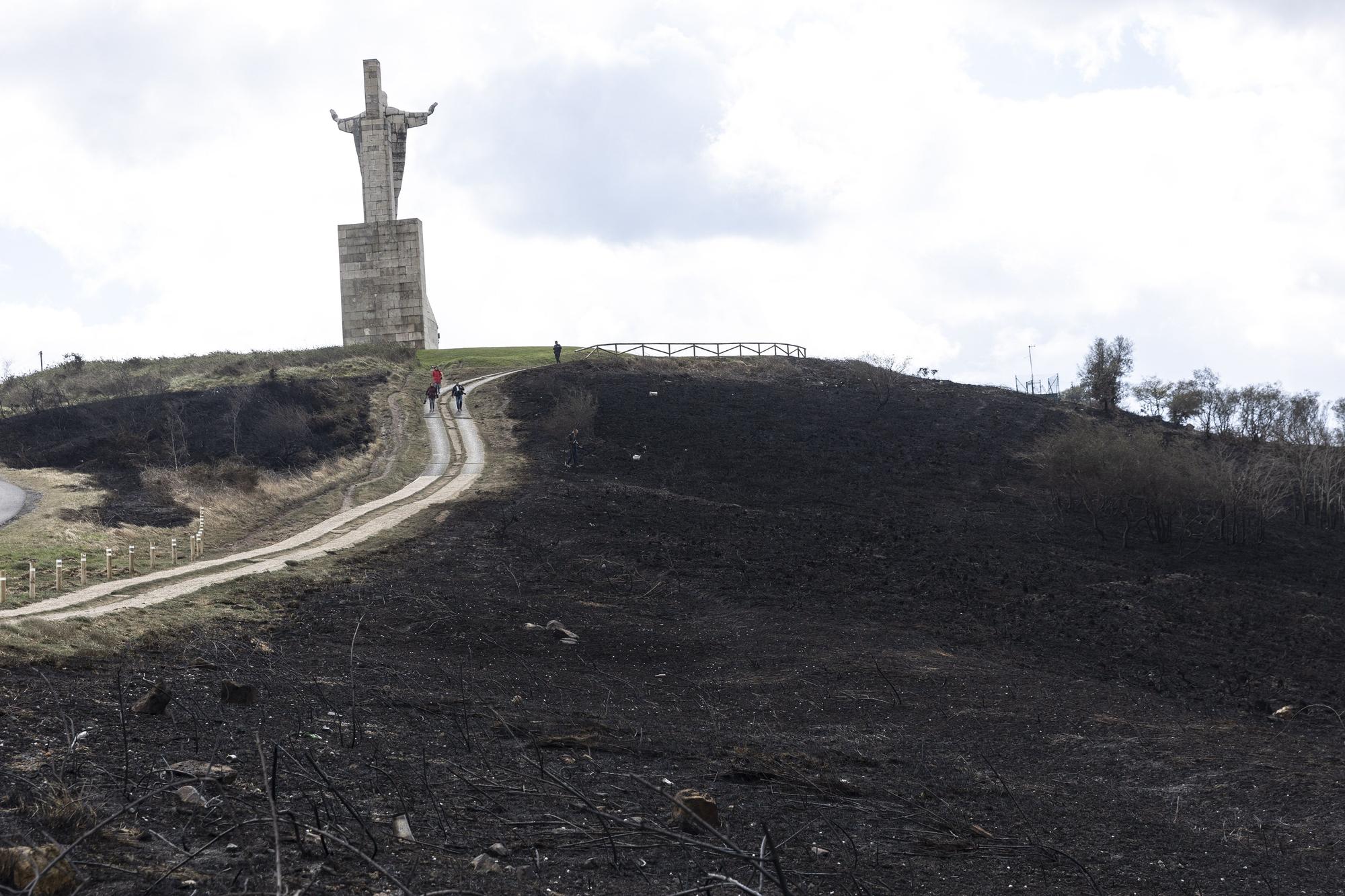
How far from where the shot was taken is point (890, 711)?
14.4 metres

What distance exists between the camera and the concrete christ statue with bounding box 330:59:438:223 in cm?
5325

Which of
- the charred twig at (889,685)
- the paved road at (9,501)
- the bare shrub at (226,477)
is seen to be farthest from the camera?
the bare shrub at (226,477)

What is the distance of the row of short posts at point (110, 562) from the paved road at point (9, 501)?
410cm

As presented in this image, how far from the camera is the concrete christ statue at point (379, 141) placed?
53.2 metres

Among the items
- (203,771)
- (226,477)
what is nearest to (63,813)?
(203,771)

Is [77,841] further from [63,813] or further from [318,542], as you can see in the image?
[318,542]

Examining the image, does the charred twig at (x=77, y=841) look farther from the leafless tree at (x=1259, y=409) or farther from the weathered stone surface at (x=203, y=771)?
the leafless tree at (x=1259, y=409)

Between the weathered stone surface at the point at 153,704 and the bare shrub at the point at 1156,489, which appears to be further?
the bare shrub at the point at 1156,489

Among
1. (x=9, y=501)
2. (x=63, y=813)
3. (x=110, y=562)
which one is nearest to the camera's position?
(x=63, y=813)

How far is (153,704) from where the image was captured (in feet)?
33.9

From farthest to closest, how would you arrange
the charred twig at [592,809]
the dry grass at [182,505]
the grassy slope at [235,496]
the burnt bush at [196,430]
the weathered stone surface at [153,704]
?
the burnt bush at [196,430] < the grassy slope at [235,496] < the dry grass at [182,505] < the weathered stone surface at [153,704] < the charred twig at [592,809]

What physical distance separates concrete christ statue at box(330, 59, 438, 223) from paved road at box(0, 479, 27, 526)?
27048 millimetres

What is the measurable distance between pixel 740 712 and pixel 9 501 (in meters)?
22.1

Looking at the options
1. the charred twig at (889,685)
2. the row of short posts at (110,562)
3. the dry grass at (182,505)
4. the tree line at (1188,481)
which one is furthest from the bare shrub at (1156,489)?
the row of short posts at (110,562)
